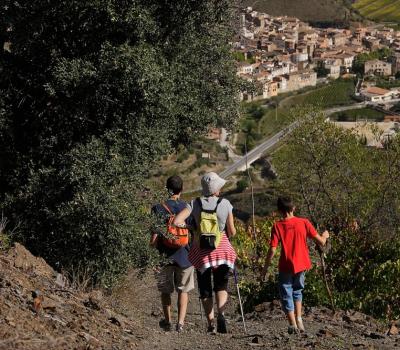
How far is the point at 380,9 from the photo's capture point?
14688 cm

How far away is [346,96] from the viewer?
3455 inches

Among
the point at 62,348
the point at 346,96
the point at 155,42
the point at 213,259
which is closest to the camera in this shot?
the point at 62,348

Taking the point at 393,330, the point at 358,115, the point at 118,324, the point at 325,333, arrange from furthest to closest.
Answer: the point at 358,115 < the point at 393,330 < the point at 325,333 < the point at 118,324

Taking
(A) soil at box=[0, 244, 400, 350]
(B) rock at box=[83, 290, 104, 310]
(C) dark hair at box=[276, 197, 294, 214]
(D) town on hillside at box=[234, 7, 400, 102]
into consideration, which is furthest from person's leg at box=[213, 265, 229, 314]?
(D) town on hillside at box=[234, 7, 400, 102]

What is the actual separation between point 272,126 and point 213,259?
6573 cm

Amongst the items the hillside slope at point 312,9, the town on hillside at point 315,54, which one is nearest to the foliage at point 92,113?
the town on hillside at point 315,54

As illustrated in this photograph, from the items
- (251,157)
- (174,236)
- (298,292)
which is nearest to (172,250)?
(174,236)

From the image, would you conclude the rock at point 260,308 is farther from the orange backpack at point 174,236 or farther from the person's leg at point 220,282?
the orange backpack at point 174,236

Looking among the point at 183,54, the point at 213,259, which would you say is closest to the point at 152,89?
the point at 183,54

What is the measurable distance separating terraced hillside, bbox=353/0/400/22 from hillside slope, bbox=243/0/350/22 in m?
9.15

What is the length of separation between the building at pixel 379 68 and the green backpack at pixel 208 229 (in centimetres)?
10253

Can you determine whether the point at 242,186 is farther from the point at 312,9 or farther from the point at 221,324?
the point at 312,9

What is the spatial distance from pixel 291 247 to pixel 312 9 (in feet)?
455

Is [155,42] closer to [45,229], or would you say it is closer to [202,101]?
[202,101]
